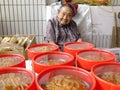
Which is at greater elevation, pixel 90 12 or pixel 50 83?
pixel 90 12

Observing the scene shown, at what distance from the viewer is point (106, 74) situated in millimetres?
651

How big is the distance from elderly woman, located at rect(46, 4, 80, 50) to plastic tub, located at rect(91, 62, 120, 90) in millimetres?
1064

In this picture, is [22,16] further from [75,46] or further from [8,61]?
[8,61]

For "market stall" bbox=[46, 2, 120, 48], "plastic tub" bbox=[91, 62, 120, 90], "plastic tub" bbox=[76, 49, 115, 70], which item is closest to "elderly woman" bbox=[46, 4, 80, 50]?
"market stall" bbox=[46, 2, 120, 48]

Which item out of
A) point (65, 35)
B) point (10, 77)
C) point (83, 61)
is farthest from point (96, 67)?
point (65, 35)

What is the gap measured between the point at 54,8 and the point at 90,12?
1.45 ft

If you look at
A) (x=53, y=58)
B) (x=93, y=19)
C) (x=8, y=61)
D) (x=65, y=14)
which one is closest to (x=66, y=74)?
(x=53, y=58)

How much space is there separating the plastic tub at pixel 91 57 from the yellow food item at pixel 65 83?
0.13m

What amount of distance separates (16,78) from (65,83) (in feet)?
0.58

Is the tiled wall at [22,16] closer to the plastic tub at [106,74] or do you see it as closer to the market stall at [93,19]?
the market stall at [93,19]

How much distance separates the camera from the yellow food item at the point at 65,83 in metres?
0.55

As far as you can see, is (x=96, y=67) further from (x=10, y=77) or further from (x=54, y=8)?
(x=54, y=8)

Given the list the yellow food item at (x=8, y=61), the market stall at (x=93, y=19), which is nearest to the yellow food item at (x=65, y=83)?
the yellow food item at (x=8, y=61)

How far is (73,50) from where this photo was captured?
88 centimetres
